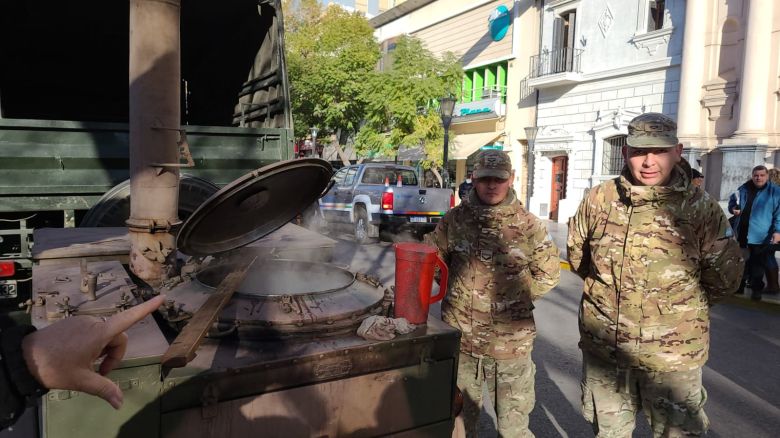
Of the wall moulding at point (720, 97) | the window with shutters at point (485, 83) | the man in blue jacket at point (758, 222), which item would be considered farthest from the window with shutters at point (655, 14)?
the man in blue jacket at point (758, 222)

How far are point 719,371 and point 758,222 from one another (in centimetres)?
319

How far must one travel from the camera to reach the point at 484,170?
2.94 m

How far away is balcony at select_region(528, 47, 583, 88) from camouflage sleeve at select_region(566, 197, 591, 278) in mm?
15869

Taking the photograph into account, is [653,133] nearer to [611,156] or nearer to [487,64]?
[611,156]

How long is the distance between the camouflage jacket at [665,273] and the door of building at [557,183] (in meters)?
16.6

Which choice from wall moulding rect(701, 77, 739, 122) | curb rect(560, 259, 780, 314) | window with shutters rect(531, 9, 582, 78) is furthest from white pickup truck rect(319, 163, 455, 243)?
window with shutters rect(531, 9, 582, 78)

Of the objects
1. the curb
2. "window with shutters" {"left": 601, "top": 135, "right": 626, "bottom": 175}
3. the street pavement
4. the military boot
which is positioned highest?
"window with shutters" {"left": 601, "top": 135, "right": 626, "bottom": 175}

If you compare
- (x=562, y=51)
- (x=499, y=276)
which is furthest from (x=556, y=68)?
(x=499, y=276)

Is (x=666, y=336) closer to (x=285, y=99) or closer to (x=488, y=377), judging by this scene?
(x=488, y=377)

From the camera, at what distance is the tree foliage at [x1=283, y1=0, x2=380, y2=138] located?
71.0 feet

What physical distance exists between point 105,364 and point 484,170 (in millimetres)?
2085

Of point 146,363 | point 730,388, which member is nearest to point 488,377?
point 146,363

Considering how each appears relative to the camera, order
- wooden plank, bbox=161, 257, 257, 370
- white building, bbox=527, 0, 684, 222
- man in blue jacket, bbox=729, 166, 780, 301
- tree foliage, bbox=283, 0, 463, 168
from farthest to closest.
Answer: tree foliage, bbox=283, 0, 463, 168
white building, bbox=527, 0, 684, 222
man in blue jacket, bbox=729, 166, 780, 301
wooden plank, bbox=161, 257, 257, 370

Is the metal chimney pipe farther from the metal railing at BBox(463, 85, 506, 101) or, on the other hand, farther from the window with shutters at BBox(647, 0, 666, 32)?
the metal railing at BBox(463, 85, 506, 101)
